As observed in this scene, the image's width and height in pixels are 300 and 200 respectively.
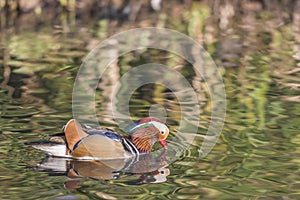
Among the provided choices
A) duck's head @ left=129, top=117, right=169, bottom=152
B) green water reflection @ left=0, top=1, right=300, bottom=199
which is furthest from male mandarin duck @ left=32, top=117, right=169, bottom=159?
green water reflection @ left=0, top=1, right=300, bottom=199

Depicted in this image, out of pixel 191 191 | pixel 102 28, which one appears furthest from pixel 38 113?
pixel 102 28

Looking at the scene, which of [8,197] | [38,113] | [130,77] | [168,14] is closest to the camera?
[8,197]

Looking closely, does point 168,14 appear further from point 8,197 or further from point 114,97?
point 8,197

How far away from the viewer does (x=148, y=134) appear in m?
6.90

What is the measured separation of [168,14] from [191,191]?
8904 mm

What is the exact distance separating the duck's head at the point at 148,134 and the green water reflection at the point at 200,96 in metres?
0.28

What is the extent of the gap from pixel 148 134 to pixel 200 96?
1.99 metres

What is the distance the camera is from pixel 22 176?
613 centimetres

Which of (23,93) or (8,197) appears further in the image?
(23,93)

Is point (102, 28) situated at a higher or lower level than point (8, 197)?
higher

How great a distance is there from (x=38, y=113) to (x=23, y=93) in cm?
96

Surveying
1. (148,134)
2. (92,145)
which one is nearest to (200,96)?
(148,134)

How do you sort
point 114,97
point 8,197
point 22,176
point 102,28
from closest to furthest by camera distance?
1. point 8,197
2. point 22,176
3. point 114,97
4. point 102,28

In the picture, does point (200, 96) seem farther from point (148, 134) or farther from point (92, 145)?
point (92, 145)
